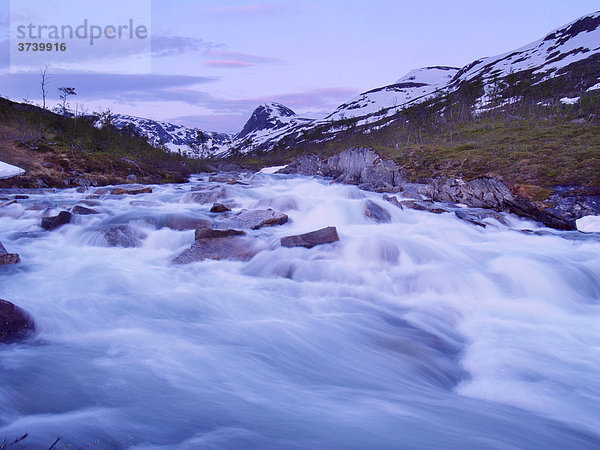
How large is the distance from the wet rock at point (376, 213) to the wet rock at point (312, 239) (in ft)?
14.7

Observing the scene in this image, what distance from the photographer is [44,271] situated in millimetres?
7754

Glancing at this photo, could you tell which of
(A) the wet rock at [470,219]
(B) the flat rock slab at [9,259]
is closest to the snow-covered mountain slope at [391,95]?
(A) the wet rock at [470,219]

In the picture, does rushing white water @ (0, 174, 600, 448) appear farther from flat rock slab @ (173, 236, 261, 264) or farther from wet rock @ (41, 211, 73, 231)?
wet rock @ (41, 211, 73, 231)

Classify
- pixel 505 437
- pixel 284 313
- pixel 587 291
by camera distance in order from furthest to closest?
1. pixel 587 291
2. pixel 284 313
3. pixel 505 437

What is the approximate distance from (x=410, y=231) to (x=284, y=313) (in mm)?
6817

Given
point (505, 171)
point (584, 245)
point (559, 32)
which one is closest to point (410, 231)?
point (584, 245)

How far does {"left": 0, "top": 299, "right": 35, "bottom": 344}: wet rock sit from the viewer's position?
14.8 ft

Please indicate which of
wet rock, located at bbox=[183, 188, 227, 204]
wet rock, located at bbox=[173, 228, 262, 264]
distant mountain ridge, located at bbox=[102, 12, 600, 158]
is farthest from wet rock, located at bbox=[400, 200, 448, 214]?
distant mountain ridge, located at bbox=[102, 12, 600, 158]

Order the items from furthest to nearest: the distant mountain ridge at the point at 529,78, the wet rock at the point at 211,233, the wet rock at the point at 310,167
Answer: the distant mountain ridge at the point at 529,78, the wet rock at the point at 310,167, the wet rock at the point at 211,233

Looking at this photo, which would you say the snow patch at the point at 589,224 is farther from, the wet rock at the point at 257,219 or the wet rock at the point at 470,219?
the wet rock at the point at 257,219

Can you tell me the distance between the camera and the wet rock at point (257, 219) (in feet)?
37.9

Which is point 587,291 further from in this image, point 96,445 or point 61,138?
point 61,138

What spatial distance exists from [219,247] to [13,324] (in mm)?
4740

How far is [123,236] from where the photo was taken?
10281 mm
